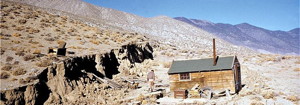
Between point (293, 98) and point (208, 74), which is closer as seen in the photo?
point (293, 98)

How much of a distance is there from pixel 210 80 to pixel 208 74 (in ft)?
1.87

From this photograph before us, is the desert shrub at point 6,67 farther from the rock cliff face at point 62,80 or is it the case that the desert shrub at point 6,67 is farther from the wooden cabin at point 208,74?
the wooden cabin at point 208,74

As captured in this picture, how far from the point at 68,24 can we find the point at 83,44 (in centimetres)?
1491

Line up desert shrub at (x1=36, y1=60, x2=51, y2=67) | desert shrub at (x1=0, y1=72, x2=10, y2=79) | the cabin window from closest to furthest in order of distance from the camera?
desert shrub at (x1=0, y1=72, x2=10, y2=79) < desert shrub at (x1=36, y1=60, x2=51, y2=67) < the cabin window

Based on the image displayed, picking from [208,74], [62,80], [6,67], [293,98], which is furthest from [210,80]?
[6,67]

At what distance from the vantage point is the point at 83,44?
35.6 m

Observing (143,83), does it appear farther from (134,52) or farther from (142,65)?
(134,52)

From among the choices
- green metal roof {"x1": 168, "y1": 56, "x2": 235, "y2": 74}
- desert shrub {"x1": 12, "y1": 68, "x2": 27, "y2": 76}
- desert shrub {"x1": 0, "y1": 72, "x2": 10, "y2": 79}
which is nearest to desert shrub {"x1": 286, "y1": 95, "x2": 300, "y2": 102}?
green metal roof {"x1": 168, "y1": 56, "x2": 235, "y2": 74}

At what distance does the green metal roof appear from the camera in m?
23.6

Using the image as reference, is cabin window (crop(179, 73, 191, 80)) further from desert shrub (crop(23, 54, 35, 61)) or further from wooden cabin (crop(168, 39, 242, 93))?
desert shrub (crop(23, 54, 35, 61))

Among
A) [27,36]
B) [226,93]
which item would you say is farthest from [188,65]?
[27,36]

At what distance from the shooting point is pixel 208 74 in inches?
931

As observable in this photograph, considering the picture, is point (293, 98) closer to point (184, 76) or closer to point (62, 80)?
point (184, 76)

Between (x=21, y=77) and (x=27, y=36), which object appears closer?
(x=21, y=77)
